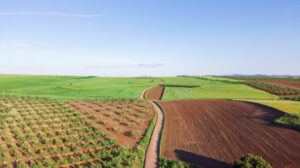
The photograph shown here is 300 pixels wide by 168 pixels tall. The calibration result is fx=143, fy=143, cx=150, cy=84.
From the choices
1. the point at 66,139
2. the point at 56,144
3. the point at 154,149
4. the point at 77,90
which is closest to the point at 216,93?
the point at 154,149

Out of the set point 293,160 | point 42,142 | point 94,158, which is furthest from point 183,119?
point 42,142

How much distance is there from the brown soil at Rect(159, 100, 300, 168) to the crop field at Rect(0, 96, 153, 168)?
478cm

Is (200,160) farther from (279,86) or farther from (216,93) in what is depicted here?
(279,86)

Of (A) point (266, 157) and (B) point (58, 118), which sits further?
(B) point (58, 118)

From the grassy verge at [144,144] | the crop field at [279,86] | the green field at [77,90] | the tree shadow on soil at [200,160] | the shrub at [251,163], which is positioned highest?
the crop field at [279,86]

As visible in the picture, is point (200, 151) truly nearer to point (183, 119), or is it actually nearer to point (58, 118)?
point (183, 119)

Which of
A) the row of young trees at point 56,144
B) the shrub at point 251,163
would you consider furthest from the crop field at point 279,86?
the row of young trees at point 56,144

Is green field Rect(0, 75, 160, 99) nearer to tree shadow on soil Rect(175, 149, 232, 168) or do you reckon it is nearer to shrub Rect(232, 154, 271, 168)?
tree shadow on soil Rect(175, 149, 232, 168)

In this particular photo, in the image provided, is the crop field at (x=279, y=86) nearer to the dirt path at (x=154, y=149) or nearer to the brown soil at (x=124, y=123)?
the brown soil at (x=124, y=123)

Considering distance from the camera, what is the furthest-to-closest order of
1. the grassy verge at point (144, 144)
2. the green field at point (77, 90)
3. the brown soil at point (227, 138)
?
the green field at point (77, 90) → the brown soil at point (227, 138) → the grassy verge at point (144, 144)

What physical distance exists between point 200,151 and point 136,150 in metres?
6.81

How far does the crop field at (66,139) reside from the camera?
44.1 ft

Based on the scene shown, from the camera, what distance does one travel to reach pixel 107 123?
22344mm

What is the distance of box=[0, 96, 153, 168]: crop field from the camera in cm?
1345
